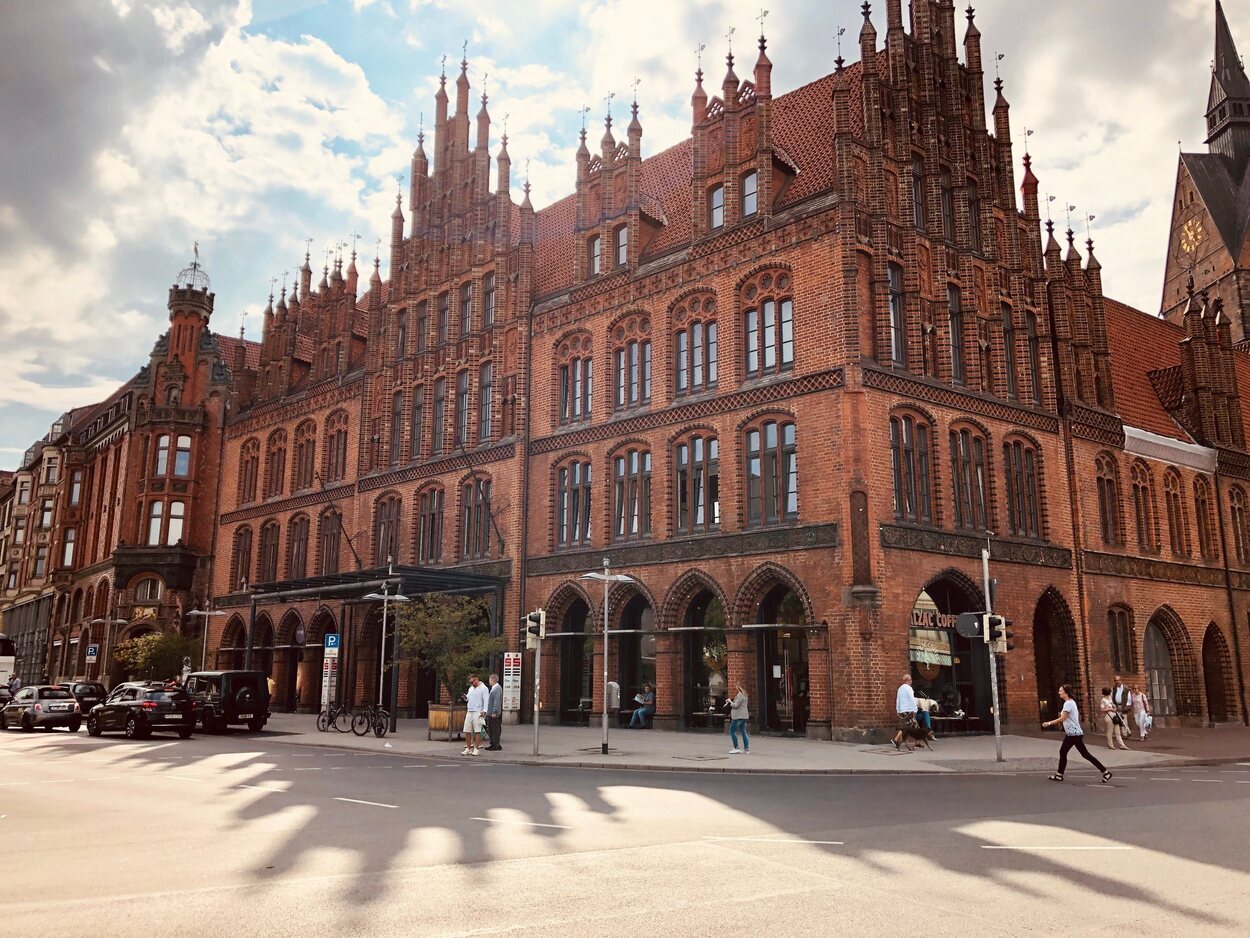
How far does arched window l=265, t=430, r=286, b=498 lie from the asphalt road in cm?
3298

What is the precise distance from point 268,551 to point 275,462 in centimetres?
429

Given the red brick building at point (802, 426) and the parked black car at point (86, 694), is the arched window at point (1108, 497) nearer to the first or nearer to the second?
the red brick building at point (802, 426)

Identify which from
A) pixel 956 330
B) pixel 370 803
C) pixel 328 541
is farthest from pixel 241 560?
pixel 370 803

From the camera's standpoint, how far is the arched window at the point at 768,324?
90.9ft

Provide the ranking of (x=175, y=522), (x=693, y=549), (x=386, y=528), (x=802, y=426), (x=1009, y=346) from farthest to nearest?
(x=175, y=522), (x=386, y=528), (x=1009, y=346), (x=693, y=549), (x=802, y=426)

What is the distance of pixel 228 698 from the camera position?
29.6 metres

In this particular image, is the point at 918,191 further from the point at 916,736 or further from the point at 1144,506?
the point at 916,736

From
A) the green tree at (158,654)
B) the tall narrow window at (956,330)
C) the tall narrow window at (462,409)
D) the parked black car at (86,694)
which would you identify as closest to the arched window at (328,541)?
the green tree at (158,654)

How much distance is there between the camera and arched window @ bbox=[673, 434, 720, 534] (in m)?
28.6

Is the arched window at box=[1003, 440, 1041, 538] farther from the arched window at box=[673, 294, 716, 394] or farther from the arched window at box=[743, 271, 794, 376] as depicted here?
the arched window at box=[673, 294, 716, 394]

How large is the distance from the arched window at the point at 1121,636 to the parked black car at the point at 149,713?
2755 centimetres

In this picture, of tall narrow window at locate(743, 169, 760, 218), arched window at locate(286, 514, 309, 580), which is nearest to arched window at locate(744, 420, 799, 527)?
tall narrow window at locate(743, 169, 760, 218)

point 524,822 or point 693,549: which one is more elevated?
point 693,549

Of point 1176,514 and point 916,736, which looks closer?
point 916,736
